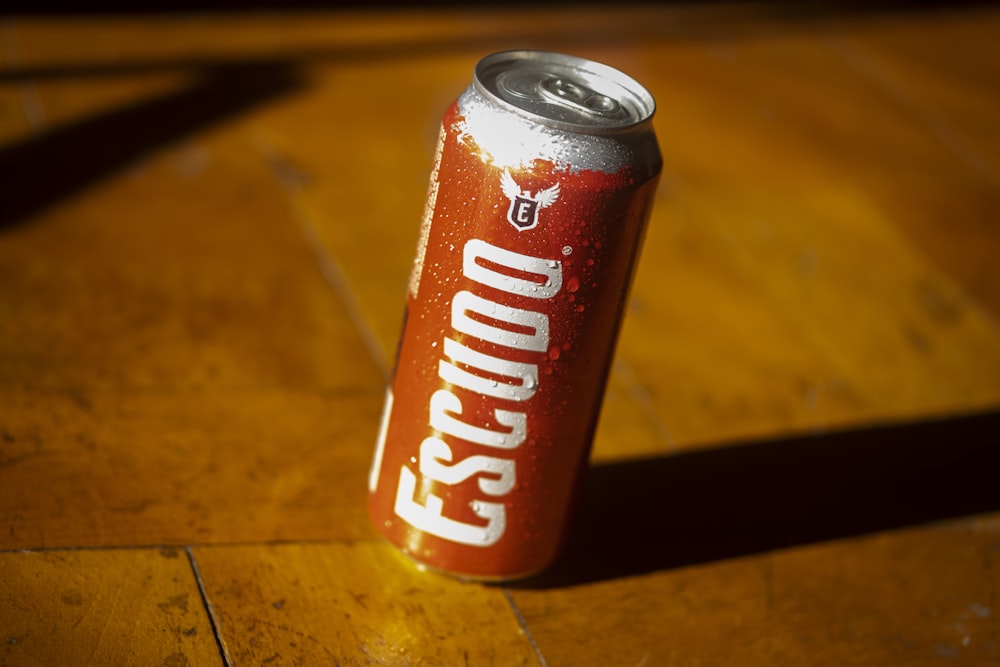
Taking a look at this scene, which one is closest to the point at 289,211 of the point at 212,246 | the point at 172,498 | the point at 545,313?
the point at 212,246

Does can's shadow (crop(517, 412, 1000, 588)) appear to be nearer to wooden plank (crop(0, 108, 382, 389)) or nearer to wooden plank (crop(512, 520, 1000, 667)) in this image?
wooden plank (crop(512, 520, 1000, 667))

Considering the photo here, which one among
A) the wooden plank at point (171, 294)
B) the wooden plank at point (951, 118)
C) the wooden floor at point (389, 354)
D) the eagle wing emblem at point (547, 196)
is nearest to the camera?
the eagle wing emblem at point (547, 196)

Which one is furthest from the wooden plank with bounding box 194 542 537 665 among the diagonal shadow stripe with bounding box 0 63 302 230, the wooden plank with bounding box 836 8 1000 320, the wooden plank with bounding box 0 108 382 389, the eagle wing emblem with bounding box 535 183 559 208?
the wooden plank with bounding box 836 8 1000 320

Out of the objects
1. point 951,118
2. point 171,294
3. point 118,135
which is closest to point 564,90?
point 171,294

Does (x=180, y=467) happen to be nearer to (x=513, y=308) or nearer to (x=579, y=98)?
(x=513, y=308)

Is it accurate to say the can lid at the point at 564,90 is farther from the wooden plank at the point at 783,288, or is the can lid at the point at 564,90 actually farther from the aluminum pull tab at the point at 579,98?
the wooden plank at the point at 783,288

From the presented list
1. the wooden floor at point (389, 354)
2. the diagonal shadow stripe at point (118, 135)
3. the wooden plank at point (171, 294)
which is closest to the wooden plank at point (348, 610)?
the wooden floor at point (389, 354)

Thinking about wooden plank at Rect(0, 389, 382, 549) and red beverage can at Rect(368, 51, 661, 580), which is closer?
red beverage can at Rect(368, 51, 661, 580)
